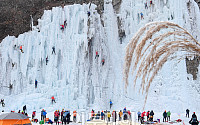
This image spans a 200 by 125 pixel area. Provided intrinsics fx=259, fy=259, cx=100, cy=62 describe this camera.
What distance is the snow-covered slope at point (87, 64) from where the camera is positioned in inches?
894

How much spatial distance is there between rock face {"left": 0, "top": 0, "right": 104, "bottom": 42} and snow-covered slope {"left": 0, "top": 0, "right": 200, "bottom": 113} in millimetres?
2221

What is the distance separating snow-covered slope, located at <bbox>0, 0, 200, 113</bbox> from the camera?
74.5ft

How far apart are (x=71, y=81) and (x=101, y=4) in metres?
8.90

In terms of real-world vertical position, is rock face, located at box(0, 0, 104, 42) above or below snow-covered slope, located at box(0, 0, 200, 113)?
above

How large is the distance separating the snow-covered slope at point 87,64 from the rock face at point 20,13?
→ 7.29ft

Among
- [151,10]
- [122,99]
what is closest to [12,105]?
[122,99]

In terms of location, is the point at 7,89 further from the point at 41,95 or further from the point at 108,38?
the point at 108,38

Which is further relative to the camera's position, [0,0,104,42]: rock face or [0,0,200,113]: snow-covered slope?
[0,0,104,42]: rock face

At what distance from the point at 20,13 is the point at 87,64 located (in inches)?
455

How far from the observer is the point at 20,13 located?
29797 millimetres

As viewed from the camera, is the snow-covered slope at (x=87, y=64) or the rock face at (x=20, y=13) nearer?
the snow-covered slope at (x=87, y=64)

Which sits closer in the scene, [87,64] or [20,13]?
[87,64]

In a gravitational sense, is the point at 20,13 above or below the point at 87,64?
above

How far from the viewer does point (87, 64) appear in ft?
78.1
